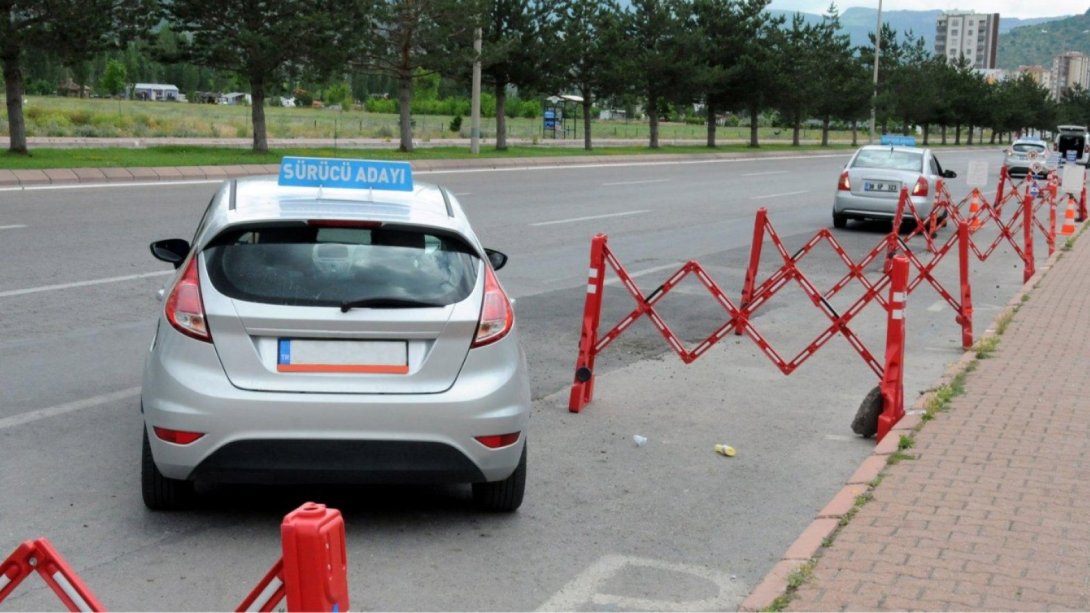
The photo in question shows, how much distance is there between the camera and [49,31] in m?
26.9

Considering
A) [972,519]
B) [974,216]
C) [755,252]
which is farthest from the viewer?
[974,216]

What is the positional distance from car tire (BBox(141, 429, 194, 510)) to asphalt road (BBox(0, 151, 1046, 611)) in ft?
0.23

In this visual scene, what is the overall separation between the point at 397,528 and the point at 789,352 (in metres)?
5.43

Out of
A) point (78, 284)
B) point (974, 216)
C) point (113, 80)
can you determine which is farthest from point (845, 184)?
point (113, 80)

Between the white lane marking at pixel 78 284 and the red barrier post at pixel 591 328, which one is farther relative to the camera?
the white lane marking at pixel 78 284

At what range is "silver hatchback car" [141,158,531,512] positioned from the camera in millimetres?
5090

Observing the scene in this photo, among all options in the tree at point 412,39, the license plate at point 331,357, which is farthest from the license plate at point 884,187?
the tree at point 412,39

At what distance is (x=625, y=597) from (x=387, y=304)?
1532 mm

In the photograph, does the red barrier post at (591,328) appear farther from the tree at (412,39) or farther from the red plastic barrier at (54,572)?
the tree at (412,39)

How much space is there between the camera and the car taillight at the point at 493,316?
17.7 feet

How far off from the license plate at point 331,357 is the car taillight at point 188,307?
1.09 ft

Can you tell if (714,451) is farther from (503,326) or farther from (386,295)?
(386,295)

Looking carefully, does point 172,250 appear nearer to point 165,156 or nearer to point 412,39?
point 165,156

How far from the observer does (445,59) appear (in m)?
38.2
